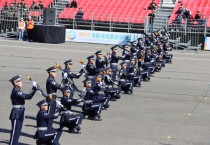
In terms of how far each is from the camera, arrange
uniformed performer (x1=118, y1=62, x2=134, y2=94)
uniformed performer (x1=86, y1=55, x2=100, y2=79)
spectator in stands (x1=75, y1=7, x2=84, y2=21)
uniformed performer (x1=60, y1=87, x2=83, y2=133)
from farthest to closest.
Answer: spectator in stands (x1=75, y1=7, x2=84, y2=21), uniformed performer (x1=118, y1=62, x2=134, y2=94), uniformed performer (x1=86, y1=55, x2=100, y2=79), uniformed performer (x1=60, y1=87, x2=83, y2=133)

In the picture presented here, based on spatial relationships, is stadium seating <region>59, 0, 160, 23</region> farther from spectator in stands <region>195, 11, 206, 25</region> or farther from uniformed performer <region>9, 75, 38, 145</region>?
uniformed performer <region>9, 75, 38, 145</region>

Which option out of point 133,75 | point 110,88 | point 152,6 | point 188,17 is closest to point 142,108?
point 110,88

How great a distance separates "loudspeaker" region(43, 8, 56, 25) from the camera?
38125mm

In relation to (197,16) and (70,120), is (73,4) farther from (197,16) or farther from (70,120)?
(70,120)

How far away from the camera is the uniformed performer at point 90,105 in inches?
717

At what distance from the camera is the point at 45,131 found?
1442 cm

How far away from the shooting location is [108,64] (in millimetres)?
24641

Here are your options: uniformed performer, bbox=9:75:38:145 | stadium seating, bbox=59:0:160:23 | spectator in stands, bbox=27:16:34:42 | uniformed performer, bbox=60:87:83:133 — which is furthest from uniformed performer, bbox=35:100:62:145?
stadium seating, bbox=59:0:160:23

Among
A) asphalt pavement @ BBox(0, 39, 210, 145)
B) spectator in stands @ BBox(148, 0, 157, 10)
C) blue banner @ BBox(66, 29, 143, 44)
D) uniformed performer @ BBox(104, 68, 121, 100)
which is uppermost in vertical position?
spectator in stands @ BBox(148, 0, 157, 10)

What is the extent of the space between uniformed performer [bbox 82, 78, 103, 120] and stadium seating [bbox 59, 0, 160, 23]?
23.5 m

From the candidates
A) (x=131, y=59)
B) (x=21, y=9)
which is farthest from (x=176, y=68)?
(x=21, y=9)

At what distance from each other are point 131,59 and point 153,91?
5.09 feet

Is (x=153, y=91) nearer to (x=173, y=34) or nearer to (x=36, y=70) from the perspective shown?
(x=36, y=70)

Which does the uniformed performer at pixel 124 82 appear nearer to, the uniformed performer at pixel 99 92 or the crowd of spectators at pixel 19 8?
the uniformed performer at pixel 99 92
